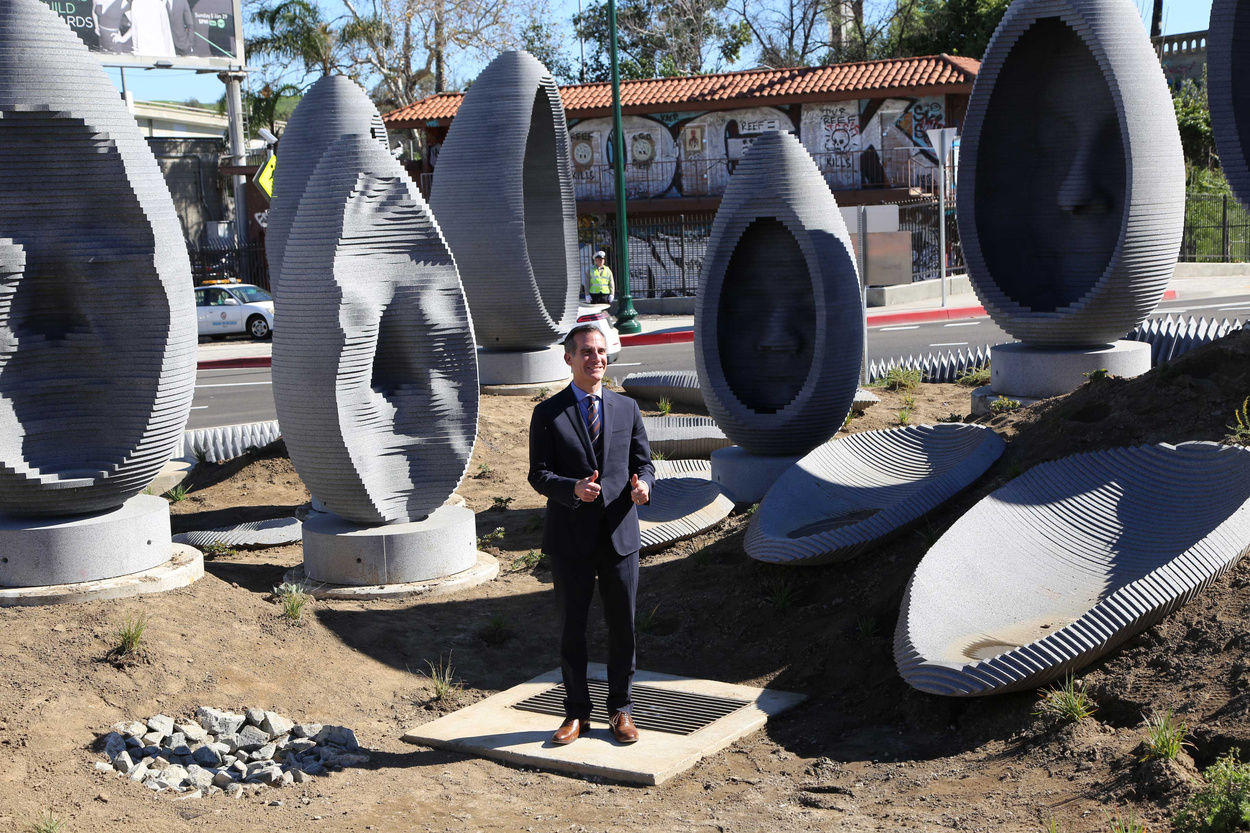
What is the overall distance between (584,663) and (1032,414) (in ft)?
14.8

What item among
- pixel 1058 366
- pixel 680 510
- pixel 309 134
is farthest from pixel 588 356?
pixel 309 134

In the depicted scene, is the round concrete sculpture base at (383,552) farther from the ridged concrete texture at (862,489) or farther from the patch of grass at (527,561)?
the ridged concrete texture at (862,489)

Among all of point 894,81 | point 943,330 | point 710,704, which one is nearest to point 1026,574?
point 710,704

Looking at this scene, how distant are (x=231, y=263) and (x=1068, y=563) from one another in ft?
88.7

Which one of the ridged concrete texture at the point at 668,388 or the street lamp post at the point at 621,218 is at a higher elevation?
the street lamp post at the point at 621,218

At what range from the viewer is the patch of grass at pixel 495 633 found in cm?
702

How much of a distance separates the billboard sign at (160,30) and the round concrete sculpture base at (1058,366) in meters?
26.1

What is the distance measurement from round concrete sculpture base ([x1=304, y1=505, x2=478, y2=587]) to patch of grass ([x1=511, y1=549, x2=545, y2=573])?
1.74 ft

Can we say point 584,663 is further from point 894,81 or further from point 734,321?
point 894,81

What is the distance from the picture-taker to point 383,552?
7715mm

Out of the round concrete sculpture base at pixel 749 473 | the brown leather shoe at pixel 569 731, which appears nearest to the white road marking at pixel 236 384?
the round concrete sculpture base at pixel 749 473

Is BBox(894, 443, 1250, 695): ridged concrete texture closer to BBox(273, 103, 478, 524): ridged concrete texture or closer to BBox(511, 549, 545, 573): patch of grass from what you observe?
BBox(511, 549, 545, 573): patch of grass

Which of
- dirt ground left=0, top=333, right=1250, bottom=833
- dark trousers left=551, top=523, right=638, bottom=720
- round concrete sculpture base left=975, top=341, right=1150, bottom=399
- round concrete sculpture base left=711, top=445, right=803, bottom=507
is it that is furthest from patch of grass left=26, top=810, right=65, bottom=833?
round concrete sculpture base left=975, top=341, right=1150, bottom=399

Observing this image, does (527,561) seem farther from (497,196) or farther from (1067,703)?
(497,196)
